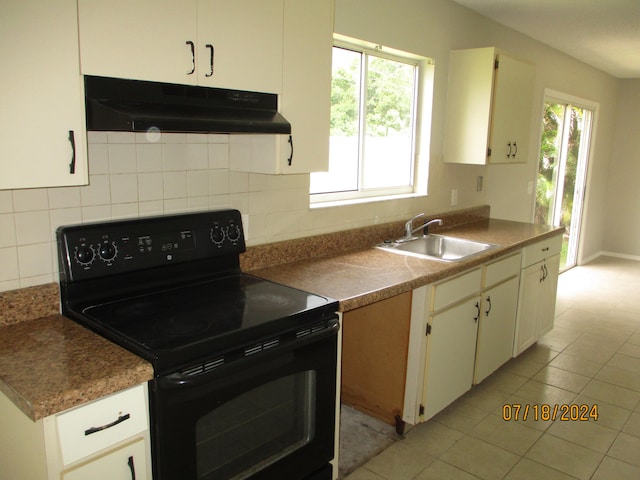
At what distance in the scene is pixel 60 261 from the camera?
1.70 metres

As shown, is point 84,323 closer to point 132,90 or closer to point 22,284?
point 22,284

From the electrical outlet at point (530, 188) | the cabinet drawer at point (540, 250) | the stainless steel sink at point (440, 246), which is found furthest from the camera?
the electrical outlet at point (530, 188)

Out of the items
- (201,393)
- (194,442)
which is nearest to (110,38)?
(201,393)

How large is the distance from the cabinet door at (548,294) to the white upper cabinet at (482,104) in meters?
0.79

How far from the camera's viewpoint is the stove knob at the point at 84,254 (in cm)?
170

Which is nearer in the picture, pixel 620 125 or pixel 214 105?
pixel 214 105

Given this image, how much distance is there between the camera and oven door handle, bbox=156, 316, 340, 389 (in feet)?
4.49

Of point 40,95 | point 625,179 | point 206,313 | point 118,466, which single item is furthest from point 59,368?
point 625,179

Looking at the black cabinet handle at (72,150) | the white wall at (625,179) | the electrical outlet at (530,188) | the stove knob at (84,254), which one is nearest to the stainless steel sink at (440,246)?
the stove knob at (84,254)

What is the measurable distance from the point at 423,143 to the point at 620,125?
4731 mm

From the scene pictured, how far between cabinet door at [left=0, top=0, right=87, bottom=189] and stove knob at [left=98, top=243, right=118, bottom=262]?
0.35m

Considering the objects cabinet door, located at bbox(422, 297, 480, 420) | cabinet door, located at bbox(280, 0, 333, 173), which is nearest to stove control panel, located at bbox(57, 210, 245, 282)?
cabinet door, located at bbox(280, 0, 333, 173)

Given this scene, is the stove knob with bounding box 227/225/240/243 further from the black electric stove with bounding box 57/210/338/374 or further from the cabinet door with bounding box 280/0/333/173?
the cabinet door with bounding box 280/0/333/173

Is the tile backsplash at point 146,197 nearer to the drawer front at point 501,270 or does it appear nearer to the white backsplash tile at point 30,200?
the white backsplash tile at point 30,200
